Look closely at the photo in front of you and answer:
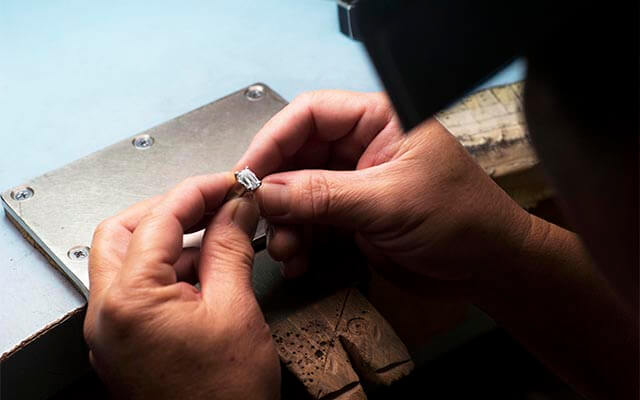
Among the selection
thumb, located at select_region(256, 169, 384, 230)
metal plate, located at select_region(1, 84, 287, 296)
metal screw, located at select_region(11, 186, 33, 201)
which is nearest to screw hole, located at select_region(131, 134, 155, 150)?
metal plate, located at select_region(1, 84, 287, 296)

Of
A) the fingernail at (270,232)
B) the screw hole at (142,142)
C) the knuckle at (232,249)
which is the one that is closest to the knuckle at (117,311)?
the knuckle at (232,249)

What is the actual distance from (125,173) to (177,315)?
329 mm

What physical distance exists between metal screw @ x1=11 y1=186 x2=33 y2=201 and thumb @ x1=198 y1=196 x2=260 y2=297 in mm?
279

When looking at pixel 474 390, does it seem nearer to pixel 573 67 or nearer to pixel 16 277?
pixel 16 277

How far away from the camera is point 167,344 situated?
61 cm

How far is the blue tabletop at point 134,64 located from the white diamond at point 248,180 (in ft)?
1.01

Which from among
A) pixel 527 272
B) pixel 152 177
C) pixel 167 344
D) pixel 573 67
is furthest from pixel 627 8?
pixel 152 177

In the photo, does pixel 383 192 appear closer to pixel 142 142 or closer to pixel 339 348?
pixel 339 348

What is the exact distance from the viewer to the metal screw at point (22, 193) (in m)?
0.85

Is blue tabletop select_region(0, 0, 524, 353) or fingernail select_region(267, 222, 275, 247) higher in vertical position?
blue tabletop select_region(0, 0, 524, 353)

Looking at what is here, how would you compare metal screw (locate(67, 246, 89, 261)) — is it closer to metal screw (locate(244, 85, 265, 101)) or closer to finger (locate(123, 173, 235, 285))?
finger (locate(123, 173, 235, 285))

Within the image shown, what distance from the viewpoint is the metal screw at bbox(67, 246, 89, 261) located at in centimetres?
77

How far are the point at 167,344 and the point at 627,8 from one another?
0.45 metres

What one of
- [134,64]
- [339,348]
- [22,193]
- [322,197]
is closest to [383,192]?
[322,197]
